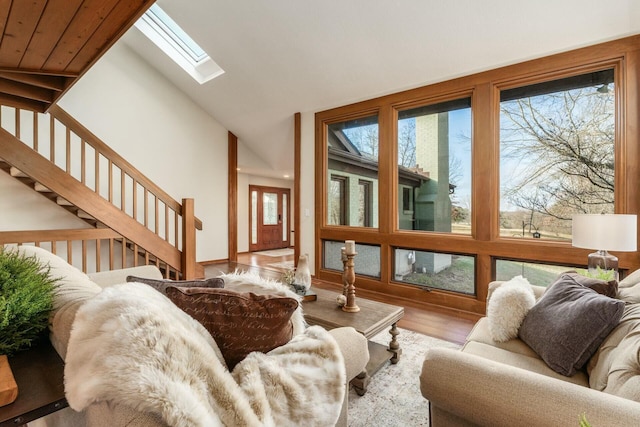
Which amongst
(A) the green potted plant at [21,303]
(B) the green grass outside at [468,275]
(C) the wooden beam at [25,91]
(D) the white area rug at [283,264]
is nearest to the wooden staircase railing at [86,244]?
(C) the wooden beam at [25,91]

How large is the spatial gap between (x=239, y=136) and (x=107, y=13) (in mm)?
3905

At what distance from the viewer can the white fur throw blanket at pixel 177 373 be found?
0.65 metres

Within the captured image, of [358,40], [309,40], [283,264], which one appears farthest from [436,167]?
[283,264]

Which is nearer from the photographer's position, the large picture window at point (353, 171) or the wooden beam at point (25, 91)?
the wooden beam at point (25, 91)

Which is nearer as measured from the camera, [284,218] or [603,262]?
[603,262]

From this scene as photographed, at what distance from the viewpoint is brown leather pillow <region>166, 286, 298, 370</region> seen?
0.95 m

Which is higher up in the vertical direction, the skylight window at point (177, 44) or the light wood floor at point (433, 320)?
the skylight window at point (177, 44)

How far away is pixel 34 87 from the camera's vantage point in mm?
2842

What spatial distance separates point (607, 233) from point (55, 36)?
153 inches

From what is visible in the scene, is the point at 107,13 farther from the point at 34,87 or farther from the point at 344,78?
the point at 344,78

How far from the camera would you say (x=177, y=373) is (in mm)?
694

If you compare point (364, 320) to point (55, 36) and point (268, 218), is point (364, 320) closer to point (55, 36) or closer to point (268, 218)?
point (55, 36)

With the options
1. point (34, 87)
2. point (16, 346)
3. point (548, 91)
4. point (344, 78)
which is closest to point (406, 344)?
point (16, 346)

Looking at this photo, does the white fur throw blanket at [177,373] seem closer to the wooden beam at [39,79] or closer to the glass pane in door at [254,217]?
the wooden beam at [39,79]
